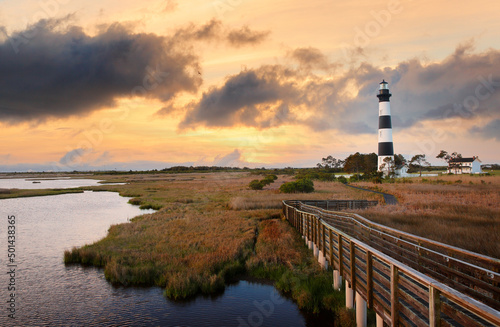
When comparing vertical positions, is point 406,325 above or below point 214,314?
above

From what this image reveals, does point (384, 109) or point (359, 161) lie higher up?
point (384, 109)

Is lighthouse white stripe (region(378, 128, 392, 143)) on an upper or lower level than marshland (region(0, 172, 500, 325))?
upper

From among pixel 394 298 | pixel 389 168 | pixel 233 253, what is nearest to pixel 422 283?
pixel 394 298

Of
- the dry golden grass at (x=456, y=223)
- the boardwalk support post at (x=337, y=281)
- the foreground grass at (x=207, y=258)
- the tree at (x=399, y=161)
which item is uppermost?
the tree at (x=399, y=161)

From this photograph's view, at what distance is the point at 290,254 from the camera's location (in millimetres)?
15641

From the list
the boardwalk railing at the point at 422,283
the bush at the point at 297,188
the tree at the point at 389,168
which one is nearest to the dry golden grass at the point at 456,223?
the boardwalk railing at the point at 422,283

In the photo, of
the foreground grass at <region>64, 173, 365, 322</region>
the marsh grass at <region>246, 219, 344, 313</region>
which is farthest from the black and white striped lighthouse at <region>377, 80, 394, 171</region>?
the marsh grass at <region>246, 219, 344, 313</region>

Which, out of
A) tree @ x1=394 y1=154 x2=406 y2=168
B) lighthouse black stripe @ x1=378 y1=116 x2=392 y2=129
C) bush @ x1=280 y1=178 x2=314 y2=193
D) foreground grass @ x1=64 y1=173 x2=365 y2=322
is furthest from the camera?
tree @ x1=394 y1=154 x2=406 y2=168

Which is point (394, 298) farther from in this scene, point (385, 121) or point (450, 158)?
point (450, 158)

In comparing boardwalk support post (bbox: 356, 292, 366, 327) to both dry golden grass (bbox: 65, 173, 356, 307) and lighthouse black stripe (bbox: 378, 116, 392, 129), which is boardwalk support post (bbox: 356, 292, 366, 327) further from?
lighthouse black stripe (bbox: 378, 116, 392, 129)

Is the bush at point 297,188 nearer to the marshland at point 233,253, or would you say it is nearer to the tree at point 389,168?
the marshland at point 233,253

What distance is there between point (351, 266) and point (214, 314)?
465 cm

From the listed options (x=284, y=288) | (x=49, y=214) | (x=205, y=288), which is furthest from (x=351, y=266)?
(x=49, y=214)

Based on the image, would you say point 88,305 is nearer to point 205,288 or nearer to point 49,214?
point 205,288
